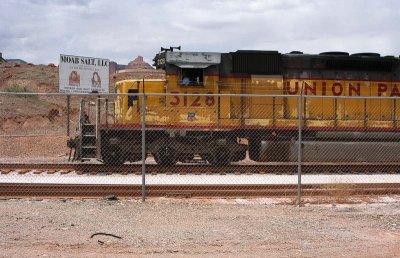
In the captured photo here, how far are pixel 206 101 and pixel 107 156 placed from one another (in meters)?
3.43

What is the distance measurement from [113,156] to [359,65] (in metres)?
8.44

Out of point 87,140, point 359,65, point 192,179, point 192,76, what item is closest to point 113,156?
point 87,140

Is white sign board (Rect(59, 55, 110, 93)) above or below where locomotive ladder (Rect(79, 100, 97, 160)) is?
above

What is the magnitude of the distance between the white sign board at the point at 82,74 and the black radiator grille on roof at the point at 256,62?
11585 millimetres

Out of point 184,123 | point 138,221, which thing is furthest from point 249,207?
point 184,123

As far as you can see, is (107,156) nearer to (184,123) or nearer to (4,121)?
(184,123)

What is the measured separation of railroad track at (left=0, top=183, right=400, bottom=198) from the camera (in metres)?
10.8

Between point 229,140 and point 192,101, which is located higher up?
point 192,101

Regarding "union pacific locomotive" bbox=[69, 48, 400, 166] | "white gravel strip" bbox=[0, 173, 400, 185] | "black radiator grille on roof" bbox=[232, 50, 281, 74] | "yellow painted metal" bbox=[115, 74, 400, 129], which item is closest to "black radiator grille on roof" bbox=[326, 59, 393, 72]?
"union pacific locomotive" bbox=[69, 48, 400, 166]

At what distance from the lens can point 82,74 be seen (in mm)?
25891

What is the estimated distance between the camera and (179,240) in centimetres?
705

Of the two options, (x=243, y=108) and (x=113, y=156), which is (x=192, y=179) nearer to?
(x=113, y=156)

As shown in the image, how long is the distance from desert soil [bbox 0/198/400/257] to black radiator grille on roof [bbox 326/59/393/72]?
719 cm

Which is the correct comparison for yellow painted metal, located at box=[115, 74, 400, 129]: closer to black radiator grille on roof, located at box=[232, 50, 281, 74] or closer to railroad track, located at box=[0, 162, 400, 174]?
black radiator grille on roof, located at box=[232, 50, 281, 74]
